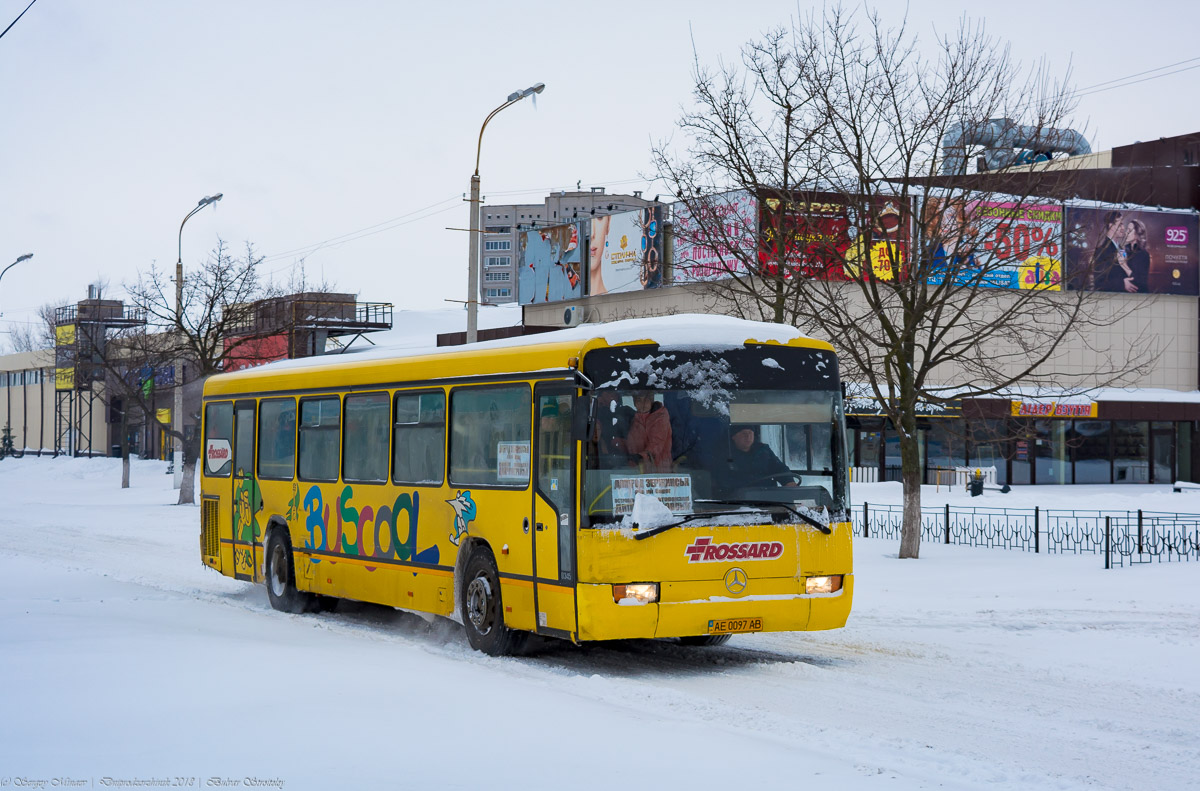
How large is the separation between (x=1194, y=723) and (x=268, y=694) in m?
6.23

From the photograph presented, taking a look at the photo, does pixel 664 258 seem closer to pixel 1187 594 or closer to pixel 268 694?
pixel 1187 594

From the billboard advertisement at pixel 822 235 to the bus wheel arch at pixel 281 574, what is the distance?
1026 cm

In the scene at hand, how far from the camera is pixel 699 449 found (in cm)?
1088

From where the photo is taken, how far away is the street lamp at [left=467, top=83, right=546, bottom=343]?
22.7 metres

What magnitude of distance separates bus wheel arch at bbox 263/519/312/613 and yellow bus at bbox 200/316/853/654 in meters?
3.21

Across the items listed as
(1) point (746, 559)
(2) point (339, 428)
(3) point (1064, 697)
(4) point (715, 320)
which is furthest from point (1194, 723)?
(2) point (339, 428)

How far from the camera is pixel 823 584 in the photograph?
11305 millimetres

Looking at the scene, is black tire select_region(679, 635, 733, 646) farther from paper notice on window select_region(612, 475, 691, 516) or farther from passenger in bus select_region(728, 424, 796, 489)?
paper notice on window select_region(612, 475, 691, 516)

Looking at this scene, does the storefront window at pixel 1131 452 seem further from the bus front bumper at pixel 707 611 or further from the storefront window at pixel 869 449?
the bus front bumper at pixel 707 611

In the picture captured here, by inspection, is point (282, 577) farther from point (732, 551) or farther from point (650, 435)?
point (732, 551)

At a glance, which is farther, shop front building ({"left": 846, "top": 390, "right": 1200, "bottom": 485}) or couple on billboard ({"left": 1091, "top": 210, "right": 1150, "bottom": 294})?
couple on billboard ({"left": 1091, "top": 210, "right": 1150, "bottom": 294})

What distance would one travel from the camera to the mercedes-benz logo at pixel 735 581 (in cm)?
1090

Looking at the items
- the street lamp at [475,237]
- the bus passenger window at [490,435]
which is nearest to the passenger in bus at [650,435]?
the bus passenger window at [490,435]

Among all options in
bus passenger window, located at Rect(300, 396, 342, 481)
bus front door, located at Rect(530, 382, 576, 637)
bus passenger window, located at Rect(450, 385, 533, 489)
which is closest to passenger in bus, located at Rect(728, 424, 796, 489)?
bus front door, located at Rect(530, 382, 576, 637)
